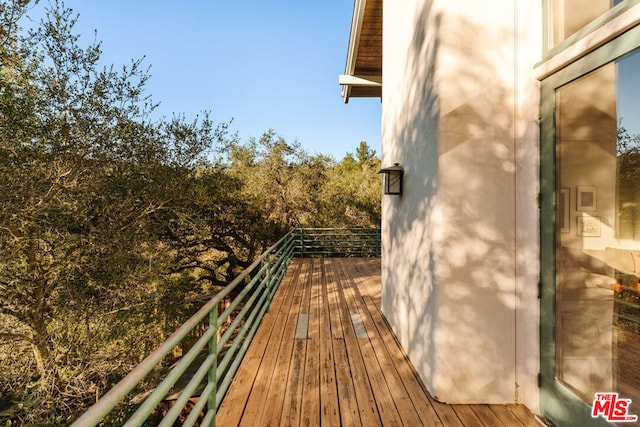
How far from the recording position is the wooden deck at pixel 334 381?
7.07 feet

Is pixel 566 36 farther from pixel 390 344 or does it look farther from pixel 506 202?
pixel 390 344

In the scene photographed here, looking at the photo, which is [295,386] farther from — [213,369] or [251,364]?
[213,369]

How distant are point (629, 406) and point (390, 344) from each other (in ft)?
6.65

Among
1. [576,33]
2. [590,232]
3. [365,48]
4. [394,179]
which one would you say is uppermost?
[365,48]

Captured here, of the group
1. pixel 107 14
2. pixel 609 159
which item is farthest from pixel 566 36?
pixel 107 14

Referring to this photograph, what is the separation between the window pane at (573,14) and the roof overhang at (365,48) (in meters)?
3.99

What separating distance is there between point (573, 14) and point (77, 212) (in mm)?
7151

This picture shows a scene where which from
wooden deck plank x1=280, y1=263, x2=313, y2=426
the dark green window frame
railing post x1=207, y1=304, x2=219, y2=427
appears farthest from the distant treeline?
the dark green window frame

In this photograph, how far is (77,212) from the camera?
5.65 meters

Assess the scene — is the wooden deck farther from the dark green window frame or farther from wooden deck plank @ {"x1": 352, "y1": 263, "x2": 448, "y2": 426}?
the dark green window frame

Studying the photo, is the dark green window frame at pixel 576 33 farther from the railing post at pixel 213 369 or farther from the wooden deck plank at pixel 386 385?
the railing post at pixel 213 369

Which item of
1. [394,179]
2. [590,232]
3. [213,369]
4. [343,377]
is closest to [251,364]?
[343,377]

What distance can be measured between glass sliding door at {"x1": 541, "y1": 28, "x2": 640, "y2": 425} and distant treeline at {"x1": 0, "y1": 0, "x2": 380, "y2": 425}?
6.09 metres

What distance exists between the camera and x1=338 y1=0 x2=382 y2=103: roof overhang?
217 inches
